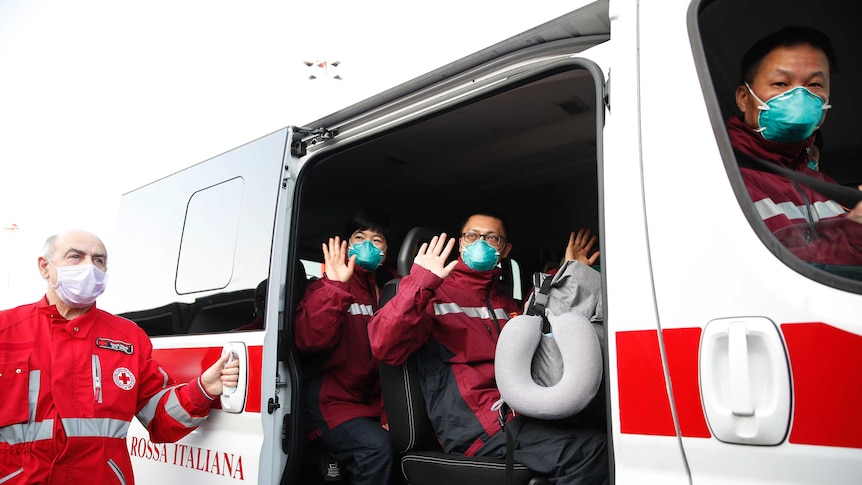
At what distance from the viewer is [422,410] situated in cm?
272

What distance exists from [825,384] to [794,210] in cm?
40

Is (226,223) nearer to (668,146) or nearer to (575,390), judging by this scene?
(575,390)

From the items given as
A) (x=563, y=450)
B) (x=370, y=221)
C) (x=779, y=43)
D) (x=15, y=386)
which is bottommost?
(x=563, y=450)

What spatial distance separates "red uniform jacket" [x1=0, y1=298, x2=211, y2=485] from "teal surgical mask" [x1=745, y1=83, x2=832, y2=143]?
6.95ft

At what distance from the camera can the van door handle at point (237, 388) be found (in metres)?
2.47

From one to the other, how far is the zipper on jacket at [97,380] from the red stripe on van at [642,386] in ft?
6.03

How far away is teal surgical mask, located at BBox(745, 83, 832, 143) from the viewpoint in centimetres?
155

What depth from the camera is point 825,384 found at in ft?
3.93

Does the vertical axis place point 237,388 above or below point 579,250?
below

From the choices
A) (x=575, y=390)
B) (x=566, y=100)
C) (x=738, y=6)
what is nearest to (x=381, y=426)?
(x=575, y=390)

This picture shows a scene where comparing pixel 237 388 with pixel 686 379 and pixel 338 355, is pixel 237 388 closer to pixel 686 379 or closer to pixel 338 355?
pixel 338 355

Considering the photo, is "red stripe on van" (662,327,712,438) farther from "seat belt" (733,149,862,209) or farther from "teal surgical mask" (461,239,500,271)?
"teal surgical mask" (461,239,500,271)

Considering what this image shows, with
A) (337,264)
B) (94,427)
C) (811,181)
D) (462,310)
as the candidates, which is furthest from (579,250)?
(94,427)

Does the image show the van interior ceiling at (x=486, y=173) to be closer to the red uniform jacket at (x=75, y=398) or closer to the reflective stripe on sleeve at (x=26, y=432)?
the red uniform jacket at (x=75, y=398)
